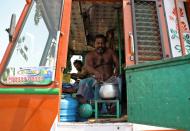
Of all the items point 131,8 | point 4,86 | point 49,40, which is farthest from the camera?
point 131,8

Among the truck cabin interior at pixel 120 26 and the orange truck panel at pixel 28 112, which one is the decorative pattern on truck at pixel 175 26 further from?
the orange truck panel at pixel 28 112

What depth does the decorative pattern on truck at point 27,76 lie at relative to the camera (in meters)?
2.49

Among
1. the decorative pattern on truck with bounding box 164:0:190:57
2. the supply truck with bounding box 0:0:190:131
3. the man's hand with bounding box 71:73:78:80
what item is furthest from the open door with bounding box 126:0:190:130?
the man's hand with bounding box 71:73:78:80

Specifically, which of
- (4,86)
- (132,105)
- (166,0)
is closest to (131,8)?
(166,0)

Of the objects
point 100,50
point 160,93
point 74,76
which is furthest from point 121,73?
point 160,93

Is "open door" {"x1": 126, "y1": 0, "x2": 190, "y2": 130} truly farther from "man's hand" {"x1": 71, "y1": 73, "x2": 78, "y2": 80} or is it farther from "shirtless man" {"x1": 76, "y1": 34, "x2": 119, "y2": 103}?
"man's hand" {"x1": 71, "y1": 73, "x2": 78, "y2": 80}

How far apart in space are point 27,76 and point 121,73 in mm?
1375

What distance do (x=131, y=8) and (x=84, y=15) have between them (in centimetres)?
118

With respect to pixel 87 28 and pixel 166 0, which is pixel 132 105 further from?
pixel 87 28

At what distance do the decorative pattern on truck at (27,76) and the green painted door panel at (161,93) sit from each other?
0.81m

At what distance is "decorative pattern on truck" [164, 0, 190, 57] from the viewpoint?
2862 mm

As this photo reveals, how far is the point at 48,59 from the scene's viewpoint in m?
2.62

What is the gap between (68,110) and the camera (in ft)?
8.98

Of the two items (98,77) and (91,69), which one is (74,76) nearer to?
(91,69)
